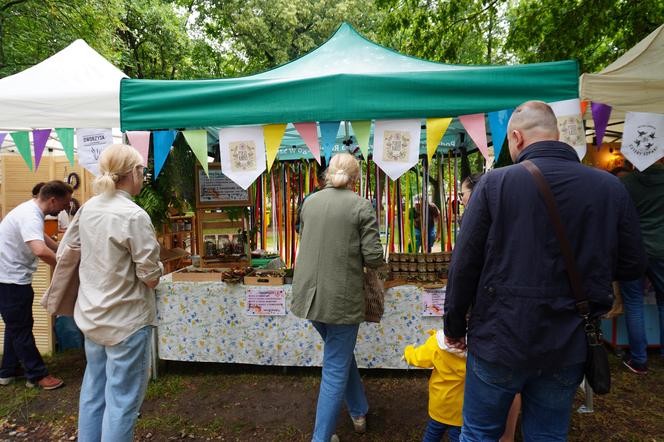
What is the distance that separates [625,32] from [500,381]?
7.11 meters

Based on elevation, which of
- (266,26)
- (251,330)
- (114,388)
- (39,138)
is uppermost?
(266,26)

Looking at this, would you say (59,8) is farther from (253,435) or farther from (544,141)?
(544,141)

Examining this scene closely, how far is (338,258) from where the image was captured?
2.13 m

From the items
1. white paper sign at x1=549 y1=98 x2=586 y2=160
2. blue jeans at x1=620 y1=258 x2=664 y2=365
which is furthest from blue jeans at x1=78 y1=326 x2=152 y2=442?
blue jeans at x1=620 y1=258 x2=664 y2=365

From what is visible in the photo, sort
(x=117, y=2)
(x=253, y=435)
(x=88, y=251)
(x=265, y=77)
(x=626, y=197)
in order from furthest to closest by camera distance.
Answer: (x=117, y=2), (x=265, y=77), (x=253, y=435), (x=88, y=251), (x=626, y=197)

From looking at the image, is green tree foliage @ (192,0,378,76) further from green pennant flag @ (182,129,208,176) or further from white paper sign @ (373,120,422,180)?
white paper sign @ (373,120,422,180)

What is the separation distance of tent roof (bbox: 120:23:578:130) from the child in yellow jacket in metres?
1.54

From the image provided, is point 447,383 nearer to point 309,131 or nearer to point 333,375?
point 333,375

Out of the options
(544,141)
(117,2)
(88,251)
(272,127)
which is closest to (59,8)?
(117,2)

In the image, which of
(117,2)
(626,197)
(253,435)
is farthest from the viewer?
(117,2)

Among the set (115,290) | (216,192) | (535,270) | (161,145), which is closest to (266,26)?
(216,192)

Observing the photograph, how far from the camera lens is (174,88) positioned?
2.88 metres

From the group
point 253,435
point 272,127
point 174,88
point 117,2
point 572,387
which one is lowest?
point 253,435

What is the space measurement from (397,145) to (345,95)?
1.59 feet
